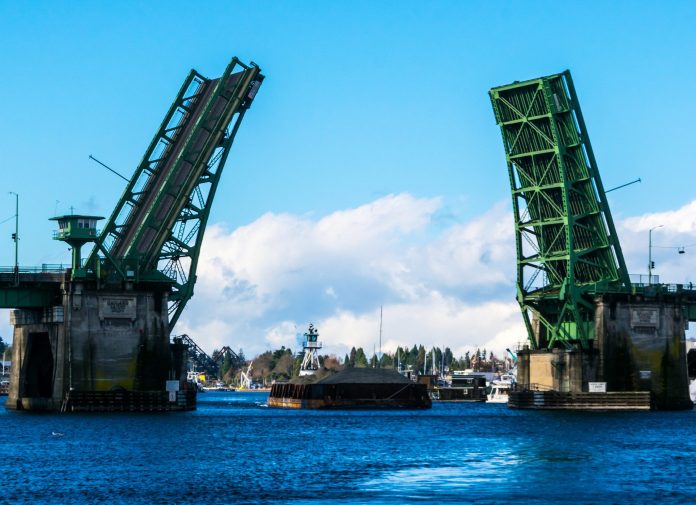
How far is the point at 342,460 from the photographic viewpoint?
56.8 m

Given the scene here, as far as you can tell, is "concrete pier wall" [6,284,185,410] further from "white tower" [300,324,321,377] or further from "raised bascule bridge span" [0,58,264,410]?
"white tower" [300,324,321,377]

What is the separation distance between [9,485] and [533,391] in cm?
5521

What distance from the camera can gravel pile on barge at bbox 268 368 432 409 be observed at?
11250 centimetres

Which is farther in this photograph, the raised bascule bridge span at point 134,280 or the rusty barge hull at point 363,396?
the rusty barge hull at point 363,396

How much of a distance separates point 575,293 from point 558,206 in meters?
6.36

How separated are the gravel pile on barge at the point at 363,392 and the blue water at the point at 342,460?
86.6ft

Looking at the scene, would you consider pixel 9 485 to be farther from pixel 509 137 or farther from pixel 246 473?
pixel 509 137

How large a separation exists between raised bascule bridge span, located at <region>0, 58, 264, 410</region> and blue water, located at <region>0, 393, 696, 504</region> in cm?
245

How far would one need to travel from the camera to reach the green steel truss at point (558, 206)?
86.2 meters

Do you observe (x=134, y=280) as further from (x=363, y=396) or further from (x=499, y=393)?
(x=499, y=393)

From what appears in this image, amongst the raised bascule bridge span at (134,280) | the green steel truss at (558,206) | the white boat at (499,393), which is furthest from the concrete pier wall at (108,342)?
the white boat at (499,393)

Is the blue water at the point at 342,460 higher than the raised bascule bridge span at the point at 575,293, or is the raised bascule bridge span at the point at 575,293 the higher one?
the raised bascule bridge span at the point at 575,293

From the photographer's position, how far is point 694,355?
418ft

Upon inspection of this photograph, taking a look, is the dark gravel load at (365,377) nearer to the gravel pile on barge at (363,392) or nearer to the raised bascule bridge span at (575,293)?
the gravel pile on barge at (363,392)
